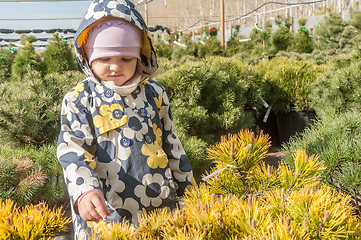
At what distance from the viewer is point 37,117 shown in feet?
6.70

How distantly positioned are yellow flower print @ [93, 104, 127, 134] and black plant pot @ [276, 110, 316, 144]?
3.02m

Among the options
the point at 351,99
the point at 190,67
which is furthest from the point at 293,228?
the point at 351,99

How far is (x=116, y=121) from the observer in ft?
3.56

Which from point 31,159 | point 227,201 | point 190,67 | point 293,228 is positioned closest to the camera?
point 293,228

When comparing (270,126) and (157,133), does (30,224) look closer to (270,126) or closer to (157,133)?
(157,133)

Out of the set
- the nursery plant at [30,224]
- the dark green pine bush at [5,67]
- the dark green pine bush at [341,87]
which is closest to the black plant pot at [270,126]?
the dark green pine bush at [341,87]

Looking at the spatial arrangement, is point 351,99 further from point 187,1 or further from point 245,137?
point 187,1

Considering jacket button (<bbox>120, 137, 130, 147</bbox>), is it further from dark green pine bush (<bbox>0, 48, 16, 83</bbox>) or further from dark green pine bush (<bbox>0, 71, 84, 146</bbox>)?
dark green pine bush (<bbox>0, 48, 16, 83</bbox>)

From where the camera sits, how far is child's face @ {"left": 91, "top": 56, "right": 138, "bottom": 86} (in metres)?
1.07

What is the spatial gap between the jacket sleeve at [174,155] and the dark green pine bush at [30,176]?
0.81m

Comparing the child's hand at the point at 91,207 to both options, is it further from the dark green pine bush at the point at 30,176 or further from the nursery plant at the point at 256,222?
the dark green pine bush at the point at 30,176

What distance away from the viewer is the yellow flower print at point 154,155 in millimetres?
1103

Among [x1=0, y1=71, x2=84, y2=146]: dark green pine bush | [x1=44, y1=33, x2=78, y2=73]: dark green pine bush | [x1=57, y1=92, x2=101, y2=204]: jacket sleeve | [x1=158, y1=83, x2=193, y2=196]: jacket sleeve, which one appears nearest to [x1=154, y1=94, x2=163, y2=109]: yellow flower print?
[x1=158, y1=83, x2=193, y2=196]: jacket sleeve

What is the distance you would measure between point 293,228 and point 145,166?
650 mm
